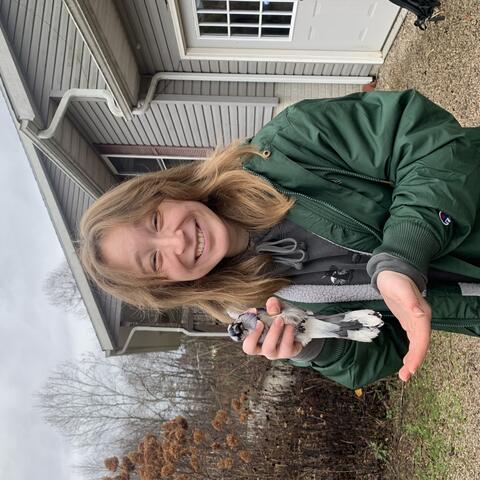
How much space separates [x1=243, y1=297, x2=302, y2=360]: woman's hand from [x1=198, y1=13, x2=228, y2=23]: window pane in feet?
19.1

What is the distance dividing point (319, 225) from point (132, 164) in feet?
24.7

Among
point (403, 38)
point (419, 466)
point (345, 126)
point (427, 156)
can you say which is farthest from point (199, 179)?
point (419, 466)

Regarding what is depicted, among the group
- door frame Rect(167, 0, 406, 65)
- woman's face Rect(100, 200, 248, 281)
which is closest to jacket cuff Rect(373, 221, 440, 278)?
woman's face Rect(100, 200, 248, 281)

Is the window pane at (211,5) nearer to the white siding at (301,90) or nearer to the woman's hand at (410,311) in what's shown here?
the white siding at (301,90)

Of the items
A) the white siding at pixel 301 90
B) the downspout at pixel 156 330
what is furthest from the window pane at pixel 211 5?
the downspout at pixel 156 330

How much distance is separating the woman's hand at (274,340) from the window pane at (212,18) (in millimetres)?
5818

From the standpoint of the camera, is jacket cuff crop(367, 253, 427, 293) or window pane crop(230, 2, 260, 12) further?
window pane crop(230, 2, 260, 12)

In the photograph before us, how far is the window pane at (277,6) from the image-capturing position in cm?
673

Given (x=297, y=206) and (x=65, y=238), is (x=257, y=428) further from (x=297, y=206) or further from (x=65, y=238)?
(x=297, y=206)

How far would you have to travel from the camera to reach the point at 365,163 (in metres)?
2.11

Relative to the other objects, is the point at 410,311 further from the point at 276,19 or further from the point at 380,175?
the point at 276,19

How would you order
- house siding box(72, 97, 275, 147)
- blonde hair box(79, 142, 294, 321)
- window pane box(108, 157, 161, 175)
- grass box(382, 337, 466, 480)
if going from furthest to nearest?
1. window pane box(108, 157, 161, 175)
2. house siding box(72, 97, 275, 147)
3. grass box(382, 337, 466, 480)
4. blonde hair box(79, 142, 294, 321)

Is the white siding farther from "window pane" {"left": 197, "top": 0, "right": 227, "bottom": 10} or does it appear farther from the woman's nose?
the woman's nose

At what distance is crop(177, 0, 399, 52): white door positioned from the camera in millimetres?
Result: 6719
